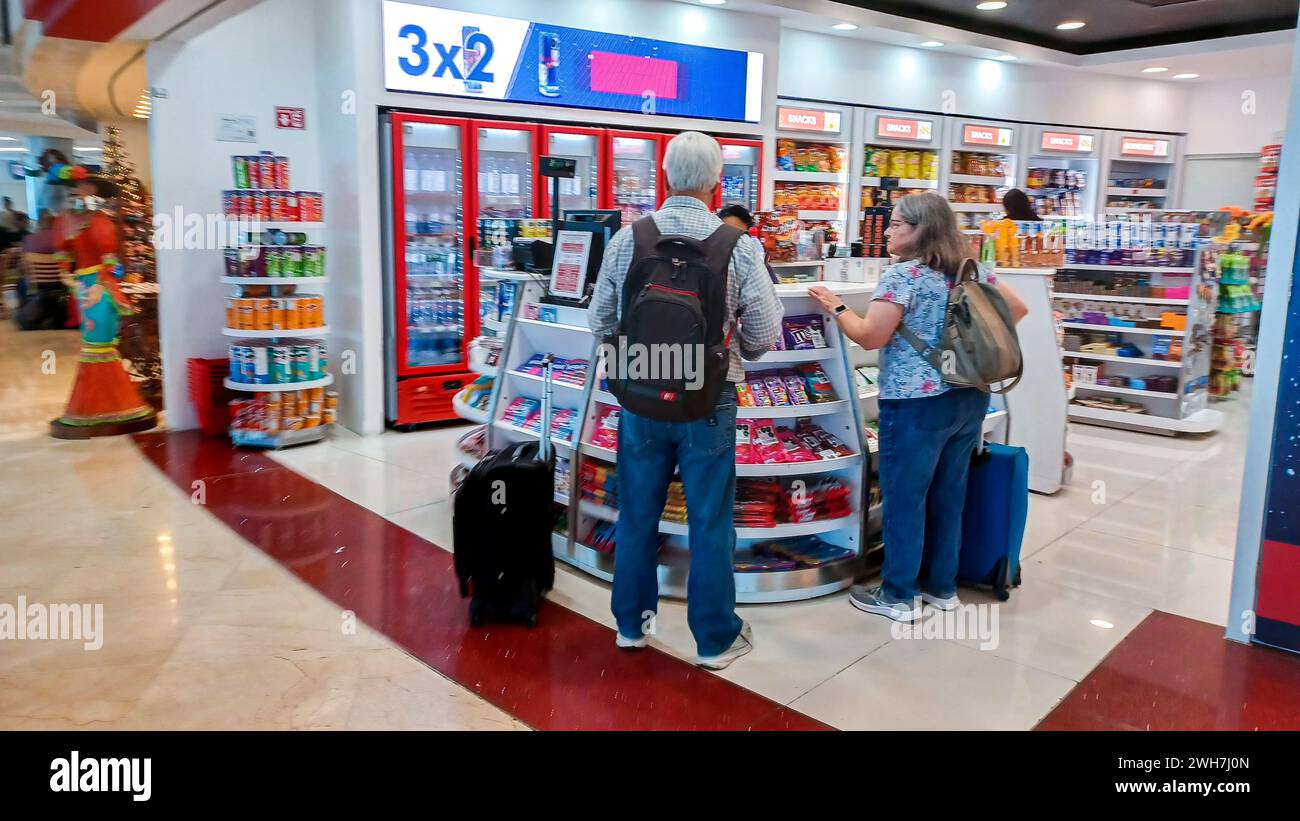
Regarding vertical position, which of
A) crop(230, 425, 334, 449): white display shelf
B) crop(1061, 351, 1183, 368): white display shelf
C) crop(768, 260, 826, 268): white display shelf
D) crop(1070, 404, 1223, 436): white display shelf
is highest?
crop(768, 260, 826, 268): white display shelf

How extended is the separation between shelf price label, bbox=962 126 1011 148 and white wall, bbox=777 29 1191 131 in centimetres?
21

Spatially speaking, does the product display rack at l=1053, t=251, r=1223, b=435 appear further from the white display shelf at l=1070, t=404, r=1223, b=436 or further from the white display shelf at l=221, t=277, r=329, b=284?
the white display shelf at l=221, t=277, r=329, b=284

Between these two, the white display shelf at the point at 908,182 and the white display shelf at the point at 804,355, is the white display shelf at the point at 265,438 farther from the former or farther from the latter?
the white display shelf at the point at 908,182

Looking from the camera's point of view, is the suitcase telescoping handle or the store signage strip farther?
the store signage strip

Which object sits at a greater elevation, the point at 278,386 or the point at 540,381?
the point at 540,381

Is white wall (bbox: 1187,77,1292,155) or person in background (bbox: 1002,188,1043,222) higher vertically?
white wall (bbox: 1187,77,1292,155)

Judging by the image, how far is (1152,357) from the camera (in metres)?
7.30

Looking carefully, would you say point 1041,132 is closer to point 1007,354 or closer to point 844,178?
point 844,178

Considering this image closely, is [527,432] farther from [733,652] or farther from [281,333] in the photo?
[281,333]

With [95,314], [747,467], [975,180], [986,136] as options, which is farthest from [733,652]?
[986,136]

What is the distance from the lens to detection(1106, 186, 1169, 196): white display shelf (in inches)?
472

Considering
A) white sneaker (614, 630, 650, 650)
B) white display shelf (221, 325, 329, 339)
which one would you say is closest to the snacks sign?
white display shelf (221, 325, 329, 339)

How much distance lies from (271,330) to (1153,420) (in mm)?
6747

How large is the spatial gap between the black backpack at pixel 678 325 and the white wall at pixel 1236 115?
1177cm
